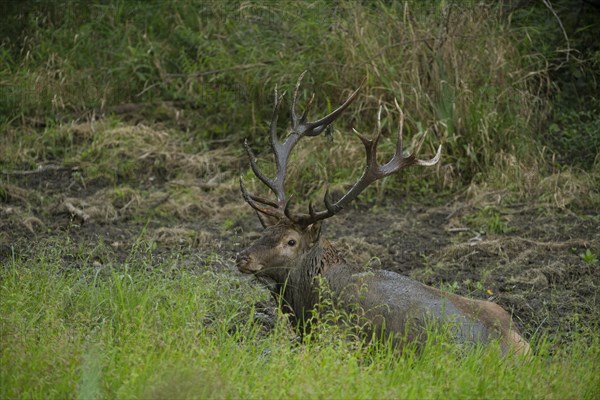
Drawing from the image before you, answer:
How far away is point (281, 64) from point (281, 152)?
12.8 ft

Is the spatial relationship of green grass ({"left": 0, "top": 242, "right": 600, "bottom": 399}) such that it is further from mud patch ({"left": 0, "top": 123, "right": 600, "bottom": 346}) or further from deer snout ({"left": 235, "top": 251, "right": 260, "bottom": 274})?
mud patch ({"left": 0, "top": 123, "right": 600, "bottom": 346})

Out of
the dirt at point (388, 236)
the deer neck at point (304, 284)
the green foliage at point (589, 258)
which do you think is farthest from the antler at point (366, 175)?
the green foliage at point (589, 258)

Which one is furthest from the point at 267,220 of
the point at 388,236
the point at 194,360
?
the point at 388,236

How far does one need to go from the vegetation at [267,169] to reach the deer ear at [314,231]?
0.41 m

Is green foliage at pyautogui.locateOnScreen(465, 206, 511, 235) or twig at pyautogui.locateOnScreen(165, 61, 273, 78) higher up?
twig at pyautogui.locateOnScreen(165, 61, 273, 78)

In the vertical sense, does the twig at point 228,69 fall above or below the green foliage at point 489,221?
above

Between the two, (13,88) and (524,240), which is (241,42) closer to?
(13,88)

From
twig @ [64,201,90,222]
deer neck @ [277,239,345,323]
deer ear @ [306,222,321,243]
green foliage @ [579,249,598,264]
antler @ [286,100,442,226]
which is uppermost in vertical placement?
antler @ [286,100,442,226]

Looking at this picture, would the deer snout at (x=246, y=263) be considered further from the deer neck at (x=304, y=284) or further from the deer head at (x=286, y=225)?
the deer neck at (x=304, y=284)

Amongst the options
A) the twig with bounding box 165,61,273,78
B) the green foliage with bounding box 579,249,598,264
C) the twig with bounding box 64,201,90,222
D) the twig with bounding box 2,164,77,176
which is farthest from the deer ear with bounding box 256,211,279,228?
the twig with bounding box 165,61,273,78

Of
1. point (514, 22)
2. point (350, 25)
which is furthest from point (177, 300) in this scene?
point (514, 22)

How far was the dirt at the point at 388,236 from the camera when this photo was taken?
25.7 ft

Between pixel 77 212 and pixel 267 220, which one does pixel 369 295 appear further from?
pixel 77 212

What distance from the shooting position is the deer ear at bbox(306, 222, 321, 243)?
6836mm
